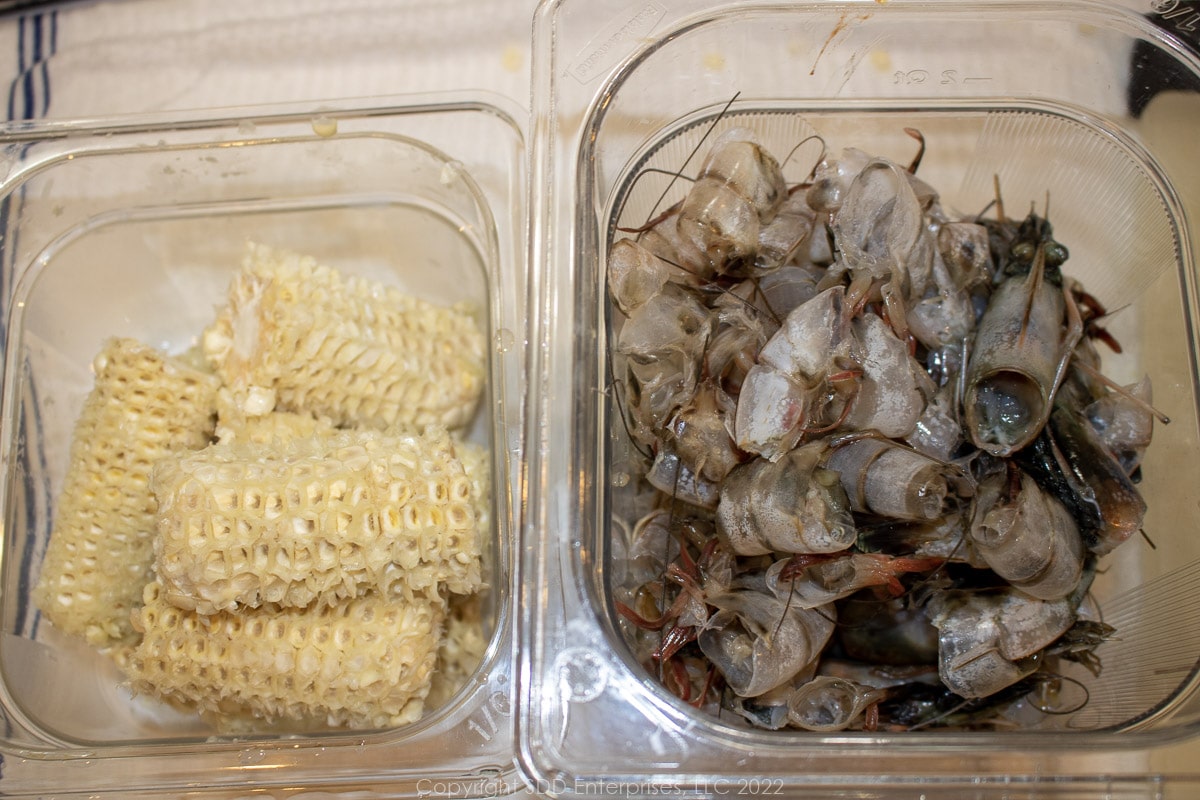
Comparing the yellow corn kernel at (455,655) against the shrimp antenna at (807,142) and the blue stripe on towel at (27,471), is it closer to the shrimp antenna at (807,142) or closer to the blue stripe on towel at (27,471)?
the blue stripe on towel at (27,471)

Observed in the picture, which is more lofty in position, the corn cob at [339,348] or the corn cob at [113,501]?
the corn cob at [339,348]

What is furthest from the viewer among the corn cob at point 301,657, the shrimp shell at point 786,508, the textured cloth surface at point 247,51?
the textured cloth surface at point 247,51

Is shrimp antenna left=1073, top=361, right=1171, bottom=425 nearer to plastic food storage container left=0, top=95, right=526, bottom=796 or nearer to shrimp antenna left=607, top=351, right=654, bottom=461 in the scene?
shrimp antenna left=607, top=351, right=654, bottom=461

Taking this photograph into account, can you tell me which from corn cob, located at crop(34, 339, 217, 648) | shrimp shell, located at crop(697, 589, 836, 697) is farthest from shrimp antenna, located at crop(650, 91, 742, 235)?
corn cob, located at crop(34, 339, 217, 648)

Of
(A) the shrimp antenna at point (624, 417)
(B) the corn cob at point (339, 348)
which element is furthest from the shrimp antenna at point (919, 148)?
(B) the corn cob at point (339, 348)

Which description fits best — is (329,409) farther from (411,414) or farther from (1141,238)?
(1141,238)

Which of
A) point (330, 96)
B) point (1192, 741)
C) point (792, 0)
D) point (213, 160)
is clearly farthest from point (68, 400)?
point (1192, 741)

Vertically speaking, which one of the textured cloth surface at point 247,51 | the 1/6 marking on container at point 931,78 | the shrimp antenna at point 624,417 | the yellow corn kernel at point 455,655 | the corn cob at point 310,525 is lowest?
the yellow corn kernel at point 455,655
